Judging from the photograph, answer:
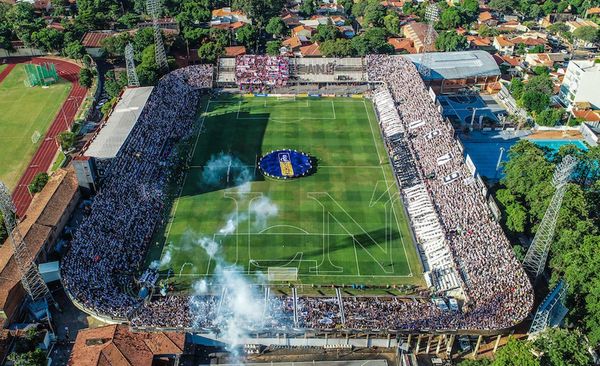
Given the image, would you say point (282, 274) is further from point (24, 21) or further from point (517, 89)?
point (24, 21)

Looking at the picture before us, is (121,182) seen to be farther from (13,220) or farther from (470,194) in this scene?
(470,194)

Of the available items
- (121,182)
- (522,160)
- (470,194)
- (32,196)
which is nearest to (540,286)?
(470,194)

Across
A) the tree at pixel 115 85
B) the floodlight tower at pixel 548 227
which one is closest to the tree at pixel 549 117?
the floodlight tower at pixel 548 227

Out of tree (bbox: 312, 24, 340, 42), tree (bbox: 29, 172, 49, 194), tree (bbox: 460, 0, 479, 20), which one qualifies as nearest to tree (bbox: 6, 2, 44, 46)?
tree (bbox: 29, 172, 49, 194)

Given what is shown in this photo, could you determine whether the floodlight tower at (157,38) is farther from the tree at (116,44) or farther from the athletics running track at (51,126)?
the athletics running track at (51,126)

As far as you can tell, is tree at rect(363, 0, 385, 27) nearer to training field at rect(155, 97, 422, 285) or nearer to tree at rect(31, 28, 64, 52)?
training field at rect(155, 97, 422, 285)
